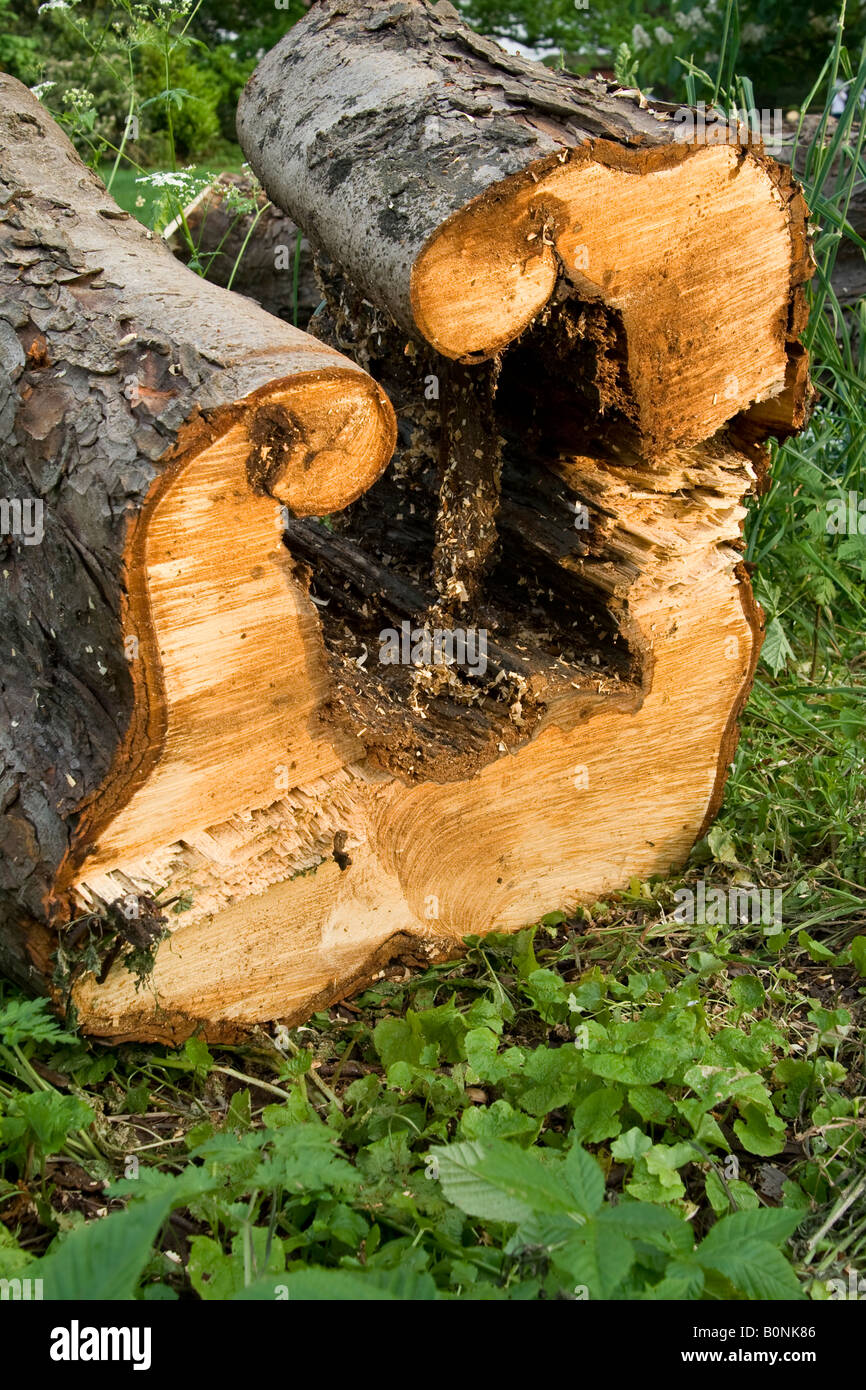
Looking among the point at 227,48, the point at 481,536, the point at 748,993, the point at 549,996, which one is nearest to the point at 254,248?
the point at 481,536

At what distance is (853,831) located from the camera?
261 centimetres

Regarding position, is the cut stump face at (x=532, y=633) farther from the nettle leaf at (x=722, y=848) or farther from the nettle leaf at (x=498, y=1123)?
the nettle leaf at (x=498, y=1123)

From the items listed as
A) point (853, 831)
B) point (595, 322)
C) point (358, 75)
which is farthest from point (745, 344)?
point (853, 831)

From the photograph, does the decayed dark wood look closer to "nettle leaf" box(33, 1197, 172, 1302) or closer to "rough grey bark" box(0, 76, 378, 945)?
"rough grey bark" box(0, 76, 378, 945)

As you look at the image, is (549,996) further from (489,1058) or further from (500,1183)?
(500,1183)

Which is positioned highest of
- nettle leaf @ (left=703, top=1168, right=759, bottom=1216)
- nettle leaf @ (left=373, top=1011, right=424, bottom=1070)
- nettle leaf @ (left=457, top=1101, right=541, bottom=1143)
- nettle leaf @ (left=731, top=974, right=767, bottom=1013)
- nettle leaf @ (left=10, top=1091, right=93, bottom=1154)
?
nettle leaf @ (left=10, top=1091, right=93, bottom=1154)

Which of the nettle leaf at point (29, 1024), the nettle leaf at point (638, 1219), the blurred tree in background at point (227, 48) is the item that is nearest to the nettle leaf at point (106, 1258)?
the nettle leaf at point (638, 1219)

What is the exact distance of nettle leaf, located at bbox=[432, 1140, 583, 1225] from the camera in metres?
1.32

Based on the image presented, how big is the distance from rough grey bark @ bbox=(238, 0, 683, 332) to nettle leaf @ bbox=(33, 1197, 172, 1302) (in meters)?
1.31

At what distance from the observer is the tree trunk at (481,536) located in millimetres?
1875

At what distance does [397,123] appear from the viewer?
2062 mm

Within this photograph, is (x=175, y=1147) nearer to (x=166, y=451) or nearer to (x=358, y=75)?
(x=166, y=451)

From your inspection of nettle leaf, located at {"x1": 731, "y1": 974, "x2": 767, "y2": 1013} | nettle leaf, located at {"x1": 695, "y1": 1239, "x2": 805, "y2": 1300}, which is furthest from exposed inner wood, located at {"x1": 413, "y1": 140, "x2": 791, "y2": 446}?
nettle leaf, located at {"x1": 695, "y1": 1239, "x2": 805, "y2": 1300}
